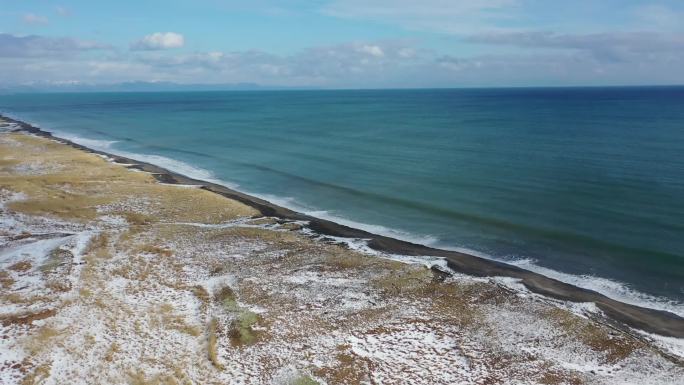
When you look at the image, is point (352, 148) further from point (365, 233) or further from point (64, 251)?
point (64, 251)

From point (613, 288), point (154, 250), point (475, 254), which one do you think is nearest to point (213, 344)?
point (154, 250)

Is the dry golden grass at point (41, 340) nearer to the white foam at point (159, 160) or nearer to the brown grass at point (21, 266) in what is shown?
the brown grass at point (21, 266)

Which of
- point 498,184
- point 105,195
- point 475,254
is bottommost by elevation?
point 475,254

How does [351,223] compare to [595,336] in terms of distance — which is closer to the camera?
[595,336]

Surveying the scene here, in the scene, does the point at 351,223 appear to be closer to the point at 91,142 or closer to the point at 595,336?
the point at 595,336

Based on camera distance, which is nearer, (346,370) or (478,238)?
(346,370)

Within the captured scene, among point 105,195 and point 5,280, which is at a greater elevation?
point 105,195

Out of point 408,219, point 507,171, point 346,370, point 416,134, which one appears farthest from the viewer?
point 416,134

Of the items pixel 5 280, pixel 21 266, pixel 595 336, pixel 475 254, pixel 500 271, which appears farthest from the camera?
pixel 475 254

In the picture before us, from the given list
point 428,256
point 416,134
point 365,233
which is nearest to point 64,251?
point 365,233
